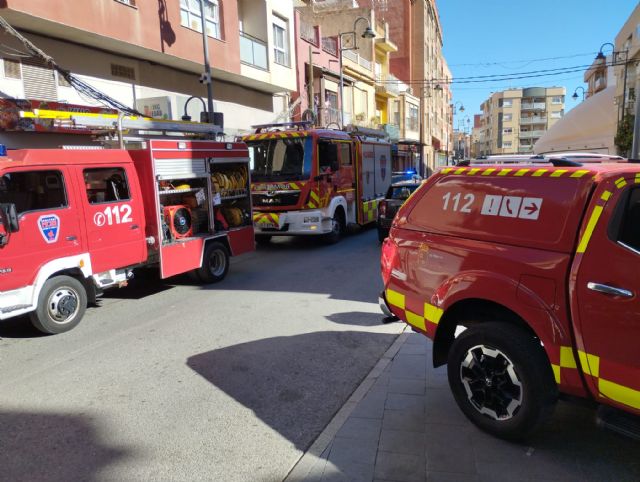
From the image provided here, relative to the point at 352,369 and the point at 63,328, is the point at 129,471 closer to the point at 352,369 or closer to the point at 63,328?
the point at 352,369

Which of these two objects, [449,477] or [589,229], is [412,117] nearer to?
[589,229]

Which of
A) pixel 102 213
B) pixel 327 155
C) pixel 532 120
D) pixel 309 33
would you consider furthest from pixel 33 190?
pixel 532 120

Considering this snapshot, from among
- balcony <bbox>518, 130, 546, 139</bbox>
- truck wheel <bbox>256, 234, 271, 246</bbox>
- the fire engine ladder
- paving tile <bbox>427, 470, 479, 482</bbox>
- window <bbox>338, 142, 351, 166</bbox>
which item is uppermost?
balcony <bbox>518, 130, 546, 139</bbox>

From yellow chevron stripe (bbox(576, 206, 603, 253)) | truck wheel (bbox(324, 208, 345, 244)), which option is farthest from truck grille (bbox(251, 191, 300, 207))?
yellow chevron stripe (bbox(576, 206, 603, 253))

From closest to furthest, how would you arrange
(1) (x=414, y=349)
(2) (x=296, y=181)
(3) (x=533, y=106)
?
(1) (x=414, y=349) → (2) (x=296, y=181) → (3) (x=533, y=106)

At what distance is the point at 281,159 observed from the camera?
11883mm

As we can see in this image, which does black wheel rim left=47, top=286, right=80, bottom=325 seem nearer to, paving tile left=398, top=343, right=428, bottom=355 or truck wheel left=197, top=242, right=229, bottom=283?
truck wheel left=197, top=242, right=229, bottom=283

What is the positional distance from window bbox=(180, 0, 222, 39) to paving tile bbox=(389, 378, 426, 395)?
46.4 ft

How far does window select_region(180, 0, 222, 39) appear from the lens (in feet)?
50.6

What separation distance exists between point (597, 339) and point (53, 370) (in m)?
4.76

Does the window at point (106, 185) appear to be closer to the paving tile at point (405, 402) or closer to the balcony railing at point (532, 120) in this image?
the paving tile at point (405, 402)

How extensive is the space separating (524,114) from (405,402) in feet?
400

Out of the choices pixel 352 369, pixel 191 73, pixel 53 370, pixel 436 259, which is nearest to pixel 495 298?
pixel 436 259

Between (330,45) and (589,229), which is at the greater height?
(330,45)
